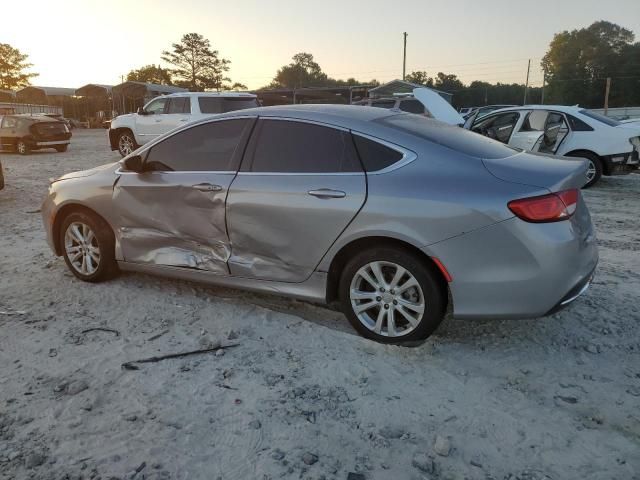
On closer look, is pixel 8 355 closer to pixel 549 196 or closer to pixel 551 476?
pixel 551 476

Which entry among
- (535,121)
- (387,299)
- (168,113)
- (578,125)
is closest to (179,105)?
(168,113)

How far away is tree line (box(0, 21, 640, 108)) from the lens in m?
57.5

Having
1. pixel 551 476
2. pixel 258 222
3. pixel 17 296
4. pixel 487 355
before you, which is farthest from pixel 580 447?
pixel 17 296

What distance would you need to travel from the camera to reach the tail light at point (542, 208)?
2975mm

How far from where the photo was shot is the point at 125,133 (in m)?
15.5

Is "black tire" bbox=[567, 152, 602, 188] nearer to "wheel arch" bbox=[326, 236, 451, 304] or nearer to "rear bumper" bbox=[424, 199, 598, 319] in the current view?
"rear bumper" bbox=[424, 199, 598, 319]

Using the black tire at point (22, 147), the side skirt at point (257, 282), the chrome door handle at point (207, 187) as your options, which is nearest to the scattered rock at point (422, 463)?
the side skirt at point (257, 282)

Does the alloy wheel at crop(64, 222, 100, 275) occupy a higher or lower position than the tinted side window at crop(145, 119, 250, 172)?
lower

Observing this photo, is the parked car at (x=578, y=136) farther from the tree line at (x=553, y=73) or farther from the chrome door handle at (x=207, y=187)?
the tree line at (x=553, y=73)

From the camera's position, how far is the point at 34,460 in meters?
2.41

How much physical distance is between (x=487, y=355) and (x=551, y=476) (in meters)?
1.15

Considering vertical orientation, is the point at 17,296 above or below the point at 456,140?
below

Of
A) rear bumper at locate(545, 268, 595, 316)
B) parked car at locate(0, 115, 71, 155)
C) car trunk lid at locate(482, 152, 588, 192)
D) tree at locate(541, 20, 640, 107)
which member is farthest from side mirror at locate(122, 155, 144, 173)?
tree at locate(541, 20, 640, 107)

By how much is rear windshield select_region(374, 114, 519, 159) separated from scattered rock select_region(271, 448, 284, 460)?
2086 millimetres
